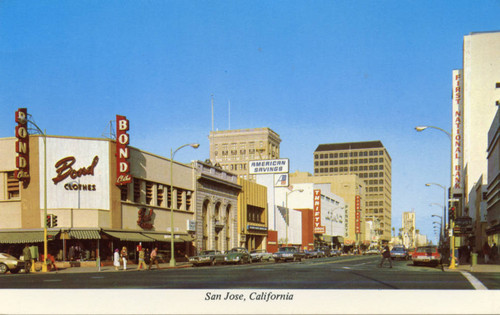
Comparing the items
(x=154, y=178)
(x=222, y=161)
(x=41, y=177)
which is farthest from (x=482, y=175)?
(x=222, y=161)

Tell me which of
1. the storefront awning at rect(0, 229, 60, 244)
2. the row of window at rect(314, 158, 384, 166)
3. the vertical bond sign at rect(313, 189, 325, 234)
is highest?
the row of window at rect(314, 158, 384, 166)

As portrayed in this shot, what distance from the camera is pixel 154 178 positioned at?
45.7 meters

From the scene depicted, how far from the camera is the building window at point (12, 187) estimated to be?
2012cm

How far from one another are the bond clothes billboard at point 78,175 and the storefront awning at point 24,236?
1.89 m

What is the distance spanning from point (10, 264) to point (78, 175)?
19.6ft

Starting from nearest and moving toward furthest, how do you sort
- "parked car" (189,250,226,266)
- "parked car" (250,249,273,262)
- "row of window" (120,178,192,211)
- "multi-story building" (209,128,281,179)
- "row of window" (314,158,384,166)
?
"multi-story building" (209,128,281,179) → "row of window" (314,158,384,166) → "parked car" (189,250,226,266) → "row of window" (120,178,192,211) → "parked car" (250,249,273,262)

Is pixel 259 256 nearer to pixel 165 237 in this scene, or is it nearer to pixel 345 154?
pixel 165 237

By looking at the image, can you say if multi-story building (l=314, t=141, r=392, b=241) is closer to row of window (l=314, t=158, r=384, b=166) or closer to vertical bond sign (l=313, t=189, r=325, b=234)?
row of window (l=314, t=158, r=384, b=166)

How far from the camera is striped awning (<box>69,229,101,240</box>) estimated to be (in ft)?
123

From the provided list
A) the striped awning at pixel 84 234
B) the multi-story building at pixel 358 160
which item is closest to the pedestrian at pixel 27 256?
the striped awning at pixel 84 234

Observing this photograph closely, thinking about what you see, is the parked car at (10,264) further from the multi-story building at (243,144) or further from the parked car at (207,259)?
the multi-story building at (243,144)

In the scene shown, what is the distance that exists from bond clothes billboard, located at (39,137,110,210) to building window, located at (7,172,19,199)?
75.3 inches

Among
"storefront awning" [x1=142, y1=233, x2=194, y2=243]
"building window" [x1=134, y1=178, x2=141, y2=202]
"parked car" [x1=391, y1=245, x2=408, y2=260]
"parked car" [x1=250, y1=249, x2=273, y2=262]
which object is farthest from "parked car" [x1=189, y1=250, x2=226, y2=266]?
"parked car" [x1=391, y1=245, x2=408, y2=260]

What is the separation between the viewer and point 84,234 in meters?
38.3
